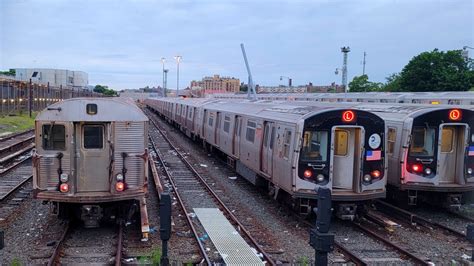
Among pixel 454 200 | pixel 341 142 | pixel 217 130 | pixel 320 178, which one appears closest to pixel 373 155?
pixel 341 142

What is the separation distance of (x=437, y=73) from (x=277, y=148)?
163 feet

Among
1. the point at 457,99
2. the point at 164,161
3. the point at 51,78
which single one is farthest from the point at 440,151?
the point at 51,78

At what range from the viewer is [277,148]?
1184 cm

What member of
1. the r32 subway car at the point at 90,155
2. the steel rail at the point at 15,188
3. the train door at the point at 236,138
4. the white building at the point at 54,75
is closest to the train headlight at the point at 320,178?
the r32 subway car at the point at 90,155

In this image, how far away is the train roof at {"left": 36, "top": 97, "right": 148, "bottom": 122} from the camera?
30.7ft

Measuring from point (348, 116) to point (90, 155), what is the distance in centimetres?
552

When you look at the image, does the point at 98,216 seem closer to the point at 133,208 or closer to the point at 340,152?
the point at 133,208

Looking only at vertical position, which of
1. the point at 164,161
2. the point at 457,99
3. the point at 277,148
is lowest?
the point at 164,161

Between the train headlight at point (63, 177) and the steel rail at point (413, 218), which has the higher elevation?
the train headlight at point (63, 177)

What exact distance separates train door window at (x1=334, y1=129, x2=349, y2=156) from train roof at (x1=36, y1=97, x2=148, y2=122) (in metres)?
4.49

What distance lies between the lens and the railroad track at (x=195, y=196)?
9.12m

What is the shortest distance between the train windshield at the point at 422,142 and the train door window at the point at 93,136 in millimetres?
7534

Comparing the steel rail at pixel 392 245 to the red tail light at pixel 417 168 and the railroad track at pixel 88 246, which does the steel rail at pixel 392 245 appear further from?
the railroad track at pixel 88 246

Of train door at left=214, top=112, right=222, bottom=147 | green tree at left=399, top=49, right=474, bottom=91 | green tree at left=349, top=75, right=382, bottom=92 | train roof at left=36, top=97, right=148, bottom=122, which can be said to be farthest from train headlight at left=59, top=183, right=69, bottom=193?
green tree at left=349, top=75, right=382, bottom=92
